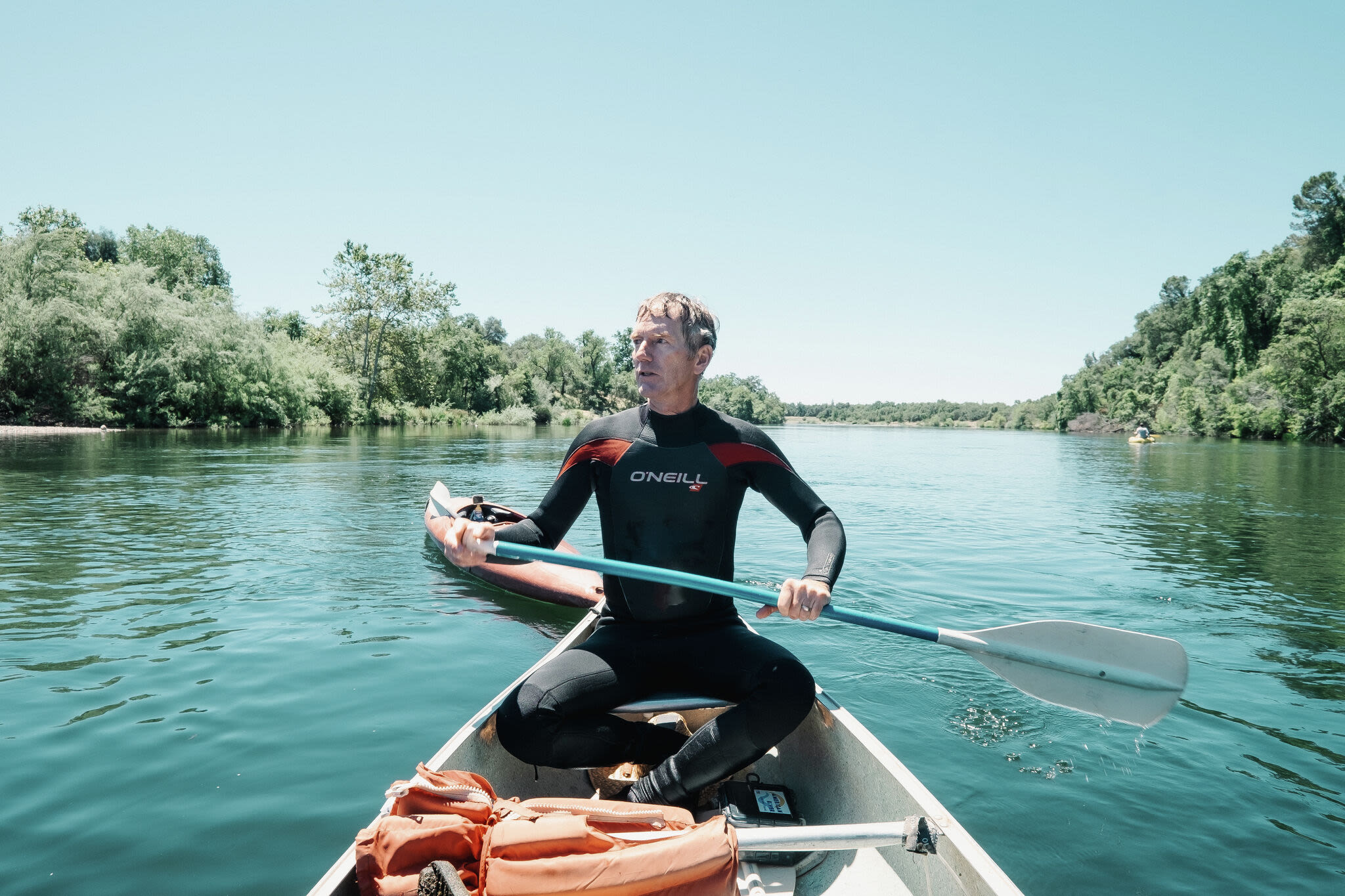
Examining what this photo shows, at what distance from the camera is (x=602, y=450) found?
314 cm

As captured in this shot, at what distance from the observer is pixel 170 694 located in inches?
185

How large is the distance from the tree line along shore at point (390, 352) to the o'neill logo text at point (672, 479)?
41.5 feet

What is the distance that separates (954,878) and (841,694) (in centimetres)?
304

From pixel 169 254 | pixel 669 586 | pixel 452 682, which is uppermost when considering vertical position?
pixel 169 254

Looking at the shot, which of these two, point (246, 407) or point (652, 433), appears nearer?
point (652, 433)

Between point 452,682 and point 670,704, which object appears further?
point 452,682

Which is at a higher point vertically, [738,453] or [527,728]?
[738,453]

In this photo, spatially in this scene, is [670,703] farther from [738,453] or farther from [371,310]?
[371,310]

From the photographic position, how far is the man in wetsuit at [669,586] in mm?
2625

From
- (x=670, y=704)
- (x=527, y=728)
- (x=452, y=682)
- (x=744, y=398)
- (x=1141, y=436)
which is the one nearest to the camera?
(x=527, y=728)

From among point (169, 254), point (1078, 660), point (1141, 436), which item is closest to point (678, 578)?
point (1078, 660)

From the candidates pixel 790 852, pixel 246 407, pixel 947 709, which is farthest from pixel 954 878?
pixel 246 407

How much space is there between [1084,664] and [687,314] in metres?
2.11

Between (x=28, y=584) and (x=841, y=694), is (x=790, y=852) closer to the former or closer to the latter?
(x=841, y=694)
